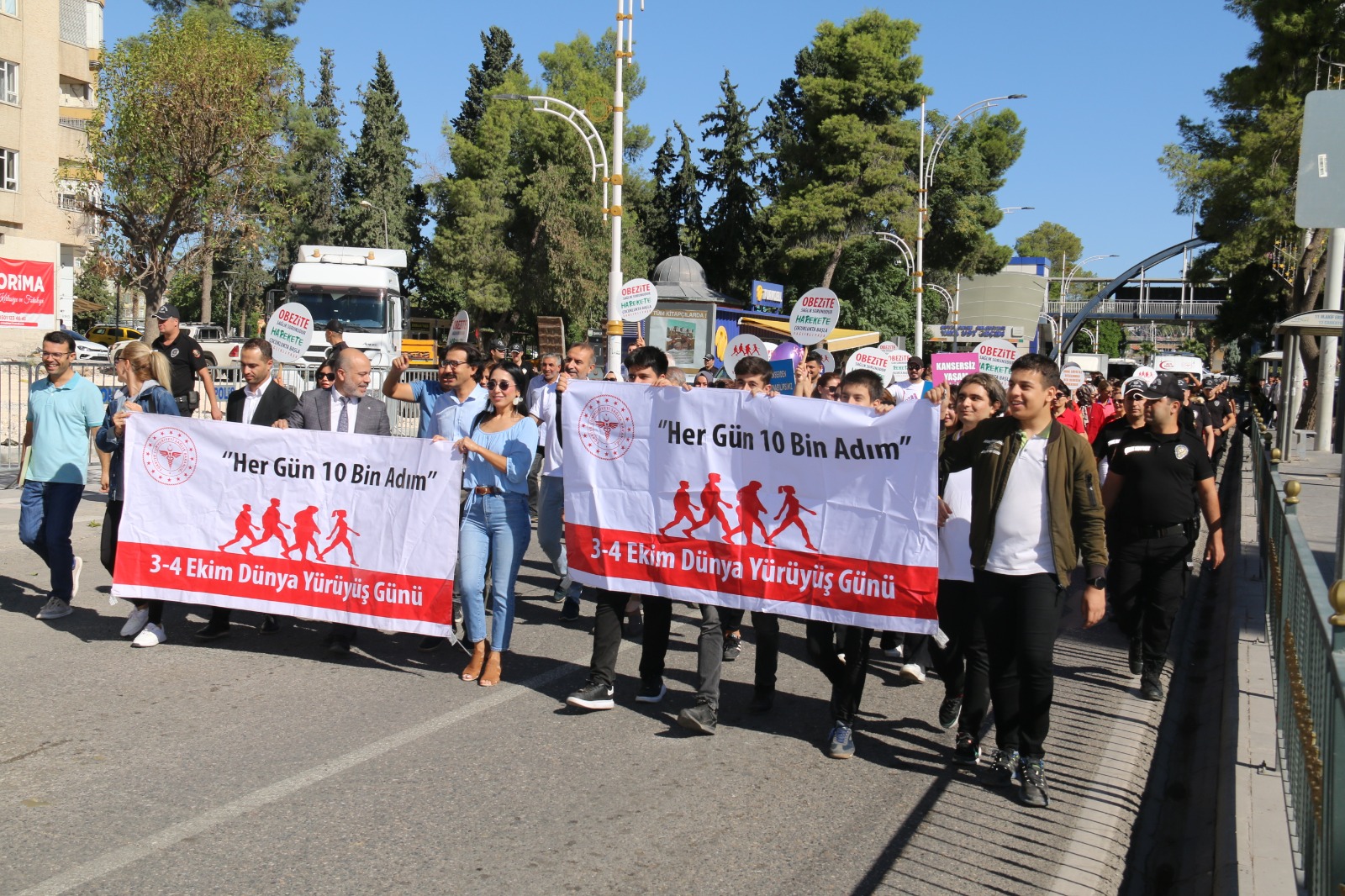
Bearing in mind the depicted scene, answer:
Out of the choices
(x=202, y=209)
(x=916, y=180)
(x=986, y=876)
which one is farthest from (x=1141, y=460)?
(x=916, y=180)

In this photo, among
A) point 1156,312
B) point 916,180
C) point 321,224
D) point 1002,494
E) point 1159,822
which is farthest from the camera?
point 1156,312

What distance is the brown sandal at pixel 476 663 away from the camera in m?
6.88

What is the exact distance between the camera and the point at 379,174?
6519 centimetres

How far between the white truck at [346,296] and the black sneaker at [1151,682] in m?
20.4

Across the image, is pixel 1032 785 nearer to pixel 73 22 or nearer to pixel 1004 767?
pixel 1004 767

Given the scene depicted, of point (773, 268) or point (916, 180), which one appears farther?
point (773, 268)

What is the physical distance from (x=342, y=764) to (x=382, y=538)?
6.25ft

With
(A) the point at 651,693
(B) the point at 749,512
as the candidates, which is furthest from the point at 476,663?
(B) the point at 749,512

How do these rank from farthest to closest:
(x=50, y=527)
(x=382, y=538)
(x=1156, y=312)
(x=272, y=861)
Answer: (x=1156, y=312) → (x=50, y=527) → (x=382, y=538) → (x=272, y=861)

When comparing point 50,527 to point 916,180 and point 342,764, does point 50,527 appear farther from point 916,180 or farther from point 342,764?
point 916,180

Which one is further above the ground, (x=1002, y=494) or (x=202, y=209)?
(x=202, y=209)

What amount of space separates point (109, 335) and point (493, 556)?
5466cm

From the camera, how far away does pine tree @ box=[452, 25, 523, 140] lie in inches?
2598

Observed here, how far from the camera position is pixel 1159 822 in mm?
5883
